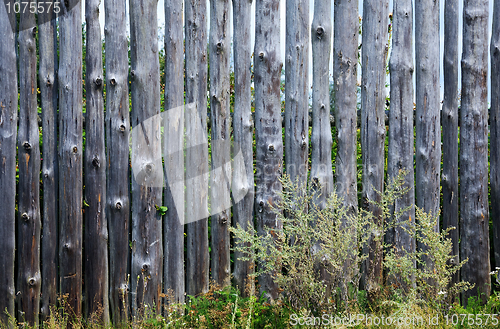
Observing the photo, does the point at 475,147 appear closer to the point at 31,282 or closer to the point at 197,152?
the point at 197,152

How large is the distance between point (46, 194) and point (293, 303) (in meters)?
2.06

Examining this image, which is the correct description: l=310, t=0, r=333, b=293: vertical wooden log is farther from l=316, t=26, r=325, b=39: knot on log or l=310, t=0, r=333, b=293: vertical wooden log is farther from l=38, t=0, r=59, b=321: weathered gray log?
l=38, t=0, r=59, b=321: weathered gray log

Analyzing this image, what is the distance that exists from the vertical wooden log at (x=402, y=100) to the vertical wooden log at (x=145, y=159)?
6.37 ft

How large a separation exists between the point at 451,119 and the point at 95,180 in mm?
2983

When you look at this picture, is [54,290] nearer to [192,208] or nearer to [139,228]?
[139,228]

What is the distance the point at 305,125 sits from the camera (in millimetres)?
2982

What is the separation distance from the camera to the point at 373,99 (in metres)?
3.04

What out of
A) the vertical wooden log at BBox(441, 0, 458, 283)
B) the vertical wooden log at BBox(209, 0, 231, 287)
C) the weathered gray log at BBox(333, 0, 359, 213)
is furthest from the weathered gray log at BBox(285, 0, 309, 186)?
the vertical wooden log at BBox(441, 0, 458, 283)

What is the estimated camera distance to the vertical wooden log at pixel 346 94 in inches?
118

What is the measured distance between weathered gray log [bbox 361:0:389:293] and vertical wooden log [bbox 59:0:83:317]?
7.56 feet

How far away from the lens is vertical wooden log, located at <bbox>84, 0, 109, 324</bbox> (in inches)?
112

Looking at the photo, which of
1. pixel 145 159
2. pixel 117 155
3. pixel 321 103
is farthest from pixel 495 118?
pixel 117 155

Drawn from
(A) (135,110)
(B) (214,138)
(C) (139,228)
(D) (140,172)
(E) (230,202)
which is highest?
Result: (A) (135,110)

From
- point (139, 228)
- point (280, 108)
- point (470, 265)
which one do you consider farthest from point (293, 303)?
point (470, 265)
